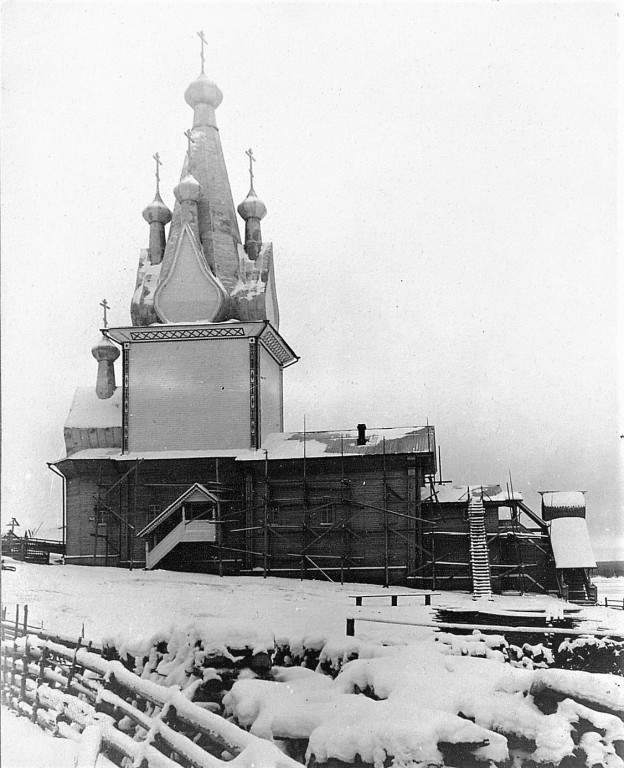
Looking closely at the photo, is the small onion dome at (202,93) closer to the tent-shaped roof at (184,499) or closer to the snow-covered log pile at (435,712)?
the tent-shaped roof at (184,499)

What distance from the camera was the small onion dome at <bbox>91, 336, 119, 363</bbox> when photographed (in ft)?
81.7

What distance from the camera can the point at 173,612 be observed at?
1329cm

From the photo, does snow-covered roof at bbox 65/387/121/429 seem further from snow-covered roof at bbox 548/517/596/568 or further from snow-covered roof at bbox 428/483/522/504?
snow-covered roof at bbox 548/517/596/568

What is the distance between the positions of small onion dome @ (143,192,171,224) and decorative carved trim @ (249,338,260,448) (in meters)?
4.61

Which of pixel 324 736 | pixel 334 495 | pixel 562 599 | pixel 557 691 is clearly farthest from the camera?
pixel 334 495

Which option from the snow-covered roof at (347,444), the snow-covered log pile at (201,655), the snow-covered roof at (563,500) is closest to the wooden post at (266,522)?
the snow-covered roof at (347,444)

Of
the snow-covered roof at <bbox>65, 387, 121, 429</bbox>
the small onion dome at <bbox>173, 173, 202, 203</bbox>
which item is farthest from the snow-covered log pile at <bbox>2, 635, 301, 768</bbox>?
the small onion dome at <bbox>173, 173, 202, 203</bbox>

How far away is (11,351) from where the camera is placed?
43.1ft

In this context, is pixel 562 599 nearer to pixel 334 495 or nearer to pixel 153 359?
pixel 334 495

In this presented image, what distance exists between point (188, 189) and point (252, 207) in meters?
1.93

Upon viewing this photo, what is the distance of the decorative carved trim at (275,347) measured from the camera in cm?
2217

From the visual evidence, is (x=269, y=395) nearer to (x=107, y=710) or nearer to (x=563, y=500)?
(x=563, y=500)

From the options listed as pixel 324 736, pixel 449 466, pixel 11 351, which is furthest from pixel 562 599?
pixel 11 351

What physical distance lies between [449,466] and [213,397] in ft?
21.6
